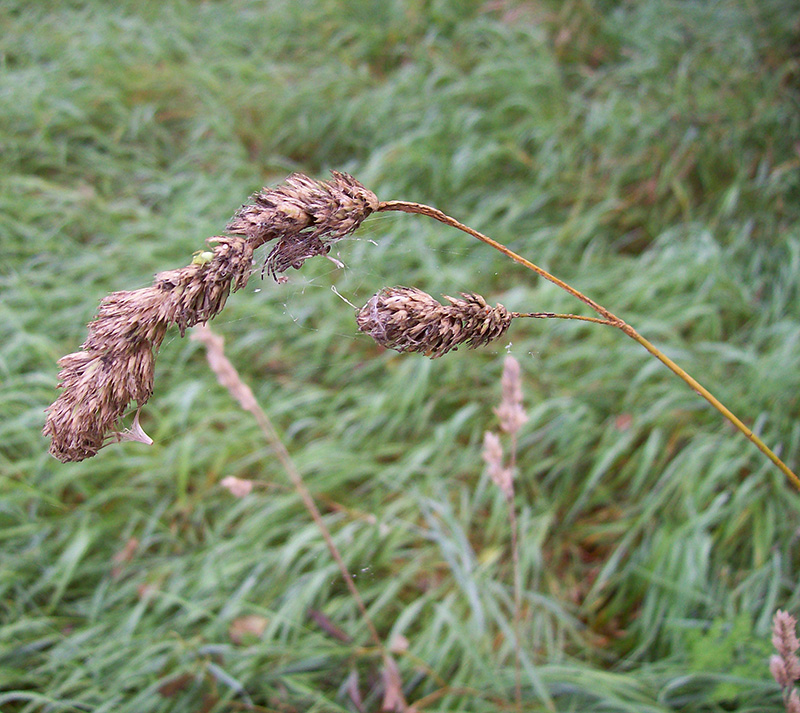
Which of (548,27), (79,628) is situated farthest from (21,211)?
(548,27)

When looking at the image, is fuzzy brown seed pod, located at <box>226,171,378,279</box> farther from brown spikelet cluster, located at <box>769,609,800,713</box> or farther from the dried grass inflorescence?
brown spikelet cluster, located at <box>769,609,800,713</box>

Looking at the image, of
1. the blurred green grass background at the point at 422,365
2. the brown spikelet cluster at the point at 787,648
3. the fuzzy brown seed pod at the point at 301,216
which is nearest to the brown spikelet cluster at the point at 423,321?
the fuzzy brown seed pod at the point at 301,216

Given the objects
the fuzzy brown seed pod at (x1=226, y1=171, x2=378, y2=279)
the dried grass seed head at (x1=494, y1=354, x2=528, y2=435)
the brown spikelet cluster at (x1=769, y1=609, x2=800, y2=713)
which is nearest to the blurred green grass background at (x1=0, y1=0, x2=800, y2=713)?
the fuzzy brown seed pod at (x1=226, y1=171, x2=378, y2=279)

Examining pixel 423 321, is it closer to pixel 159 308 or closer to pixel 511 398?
pixel 159 308

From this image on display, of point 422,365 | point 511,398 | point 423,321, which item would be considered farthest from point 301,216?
point 422,365

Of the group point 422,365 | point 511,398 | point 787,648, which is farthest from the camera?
Answer: point 422,365

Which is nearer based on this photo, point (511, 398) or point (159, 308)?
point (159, 308)
